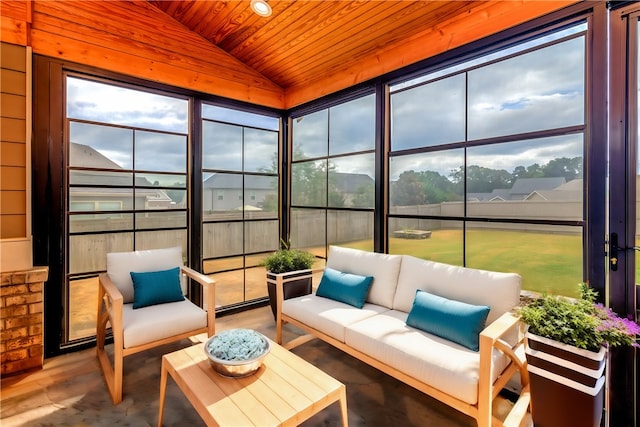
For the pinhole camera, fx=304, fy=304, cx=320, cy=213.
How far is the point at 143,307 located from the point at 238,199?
1629 mm

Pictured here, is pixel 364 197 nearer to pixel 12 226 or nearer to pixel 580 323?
pixel 580 323

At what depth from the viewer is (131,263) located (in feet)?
9.06

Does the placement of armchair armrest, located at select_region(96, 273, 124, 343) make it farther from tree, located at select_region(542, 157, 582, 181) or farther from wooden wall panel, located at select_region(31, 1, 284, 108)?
tree, located at select_region(542, 157, 582, 181)

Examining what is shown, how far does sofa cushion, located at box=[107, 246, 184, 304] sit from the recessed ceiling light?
233 cm

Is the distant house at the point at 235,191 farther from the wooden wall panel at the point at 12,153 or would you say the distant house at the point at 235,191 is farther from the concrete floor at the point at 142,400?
the concrete floor at the point at 142,400

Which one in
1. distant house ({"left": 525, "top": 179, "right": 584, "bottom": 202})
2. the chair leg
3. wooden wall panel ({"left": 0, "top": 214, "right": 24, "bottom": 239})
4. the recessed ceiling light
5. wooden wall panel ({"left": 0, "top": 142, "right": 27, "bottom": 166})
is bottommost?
the chair leg

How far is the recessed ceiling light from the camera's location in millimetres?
2495

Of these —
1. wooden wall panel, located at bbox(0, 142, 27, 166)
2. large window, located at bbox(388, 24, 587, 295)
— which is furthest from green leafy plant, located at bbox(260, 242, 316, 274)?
wooden wall panel, located at bbox(0, 142, 27, 166)

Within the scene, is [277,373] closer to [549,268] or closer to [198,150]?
[549,268]

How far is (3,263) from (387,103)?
353 cm

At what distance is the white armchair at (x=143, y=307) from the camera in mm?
2170

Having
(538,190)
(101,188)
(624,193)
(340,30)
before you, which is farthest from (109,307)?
(624,193)

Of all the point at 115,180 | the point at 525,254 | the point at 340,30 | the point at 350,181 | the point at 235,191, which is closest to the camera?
the point at 525,254

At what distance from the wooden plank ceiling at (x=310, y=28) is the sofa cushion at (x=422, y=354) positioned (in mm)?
2463
